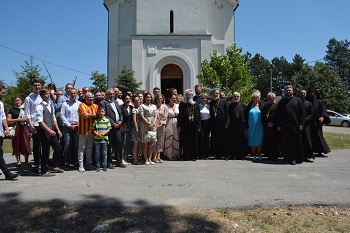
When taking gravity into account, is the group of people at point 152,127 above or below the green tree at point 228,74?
below

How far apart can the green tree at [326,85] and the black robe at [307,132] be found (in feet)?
123

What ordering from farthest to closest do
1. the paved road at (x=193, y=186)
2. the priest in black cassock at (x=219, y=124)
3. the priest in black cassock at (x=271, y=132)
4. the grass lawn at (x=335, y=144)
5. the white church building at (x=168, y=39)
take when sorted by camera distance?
the white church building at (x=168, y=39) < the grass lawn at (x=335, y=144) < the priest in black cassock at (x=219, y=124) < the priest in black cassock at (x=271, y=132) < the paved road at (x=193, y=186)

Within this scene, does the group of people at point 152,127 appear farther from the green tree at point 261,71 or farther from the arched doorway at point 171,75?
the green tree at point 261,71

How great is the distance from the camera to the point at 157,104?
957 cm

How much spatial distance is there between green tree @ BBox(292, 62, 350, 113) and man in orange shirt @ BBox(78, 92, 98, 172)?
42.1 m

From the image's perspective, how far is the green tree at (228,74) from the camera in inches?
761

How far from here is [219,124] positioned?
10031 mm

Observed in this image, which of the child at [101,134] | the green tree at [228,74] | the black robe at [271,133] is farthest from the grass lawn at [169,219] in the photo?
the green tree at [228,74]

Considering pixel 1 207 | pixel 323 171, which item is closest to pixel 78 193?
pixel 1 207

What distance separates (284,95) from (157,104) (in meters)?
3.71

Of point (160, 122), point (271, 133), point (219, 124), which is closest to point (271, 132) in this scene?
point (271, 133)

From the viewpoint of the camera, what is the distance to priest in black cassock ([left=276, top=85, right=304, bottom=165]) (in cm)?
901

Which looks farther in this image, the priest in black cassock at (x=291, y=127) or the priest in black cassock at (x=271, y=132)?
the priest in black cassock at (x=271, y=132)

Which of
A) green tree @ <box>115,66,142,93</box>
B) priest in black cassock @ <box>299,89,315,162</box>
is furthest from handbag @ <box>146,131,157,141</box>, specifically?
green tree @ <box>115,66,142,93</box>
